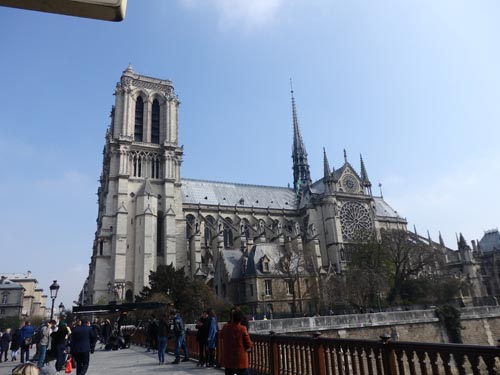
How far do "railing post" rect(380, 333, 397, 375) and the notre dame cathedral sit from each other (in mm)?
34170

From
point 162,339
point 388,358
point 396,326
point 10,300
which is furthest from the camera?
A: point 10,300

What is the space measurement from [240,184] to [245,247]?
21.9 m

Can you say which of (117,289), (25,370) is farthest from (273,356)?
(117,289)

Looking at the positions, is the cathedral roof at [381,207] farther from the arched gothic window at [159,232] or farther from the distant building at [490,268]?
the arched gothic window at [159,232]

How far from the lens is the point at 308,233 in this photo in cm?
5597

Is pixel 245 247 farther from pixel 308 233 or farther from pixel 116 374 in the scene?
pixel 116 374

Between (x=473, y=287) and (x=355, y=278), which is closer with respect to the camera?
(x=355, y=278)

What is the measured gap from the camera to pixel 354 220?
61.0 meters

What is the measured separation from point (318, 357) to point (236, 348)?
198cm

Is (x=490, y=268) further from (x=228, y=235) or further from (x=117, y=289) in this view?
(x=117, y=289)

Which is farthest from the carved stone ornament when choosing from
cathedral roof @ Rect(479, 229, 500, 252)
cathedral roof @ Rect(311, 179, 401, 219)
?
cathedral roof @ Rect(479, 229, 500, 252)

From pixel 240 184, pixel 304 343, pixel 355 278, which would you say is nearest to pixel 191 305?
pixel 355 278

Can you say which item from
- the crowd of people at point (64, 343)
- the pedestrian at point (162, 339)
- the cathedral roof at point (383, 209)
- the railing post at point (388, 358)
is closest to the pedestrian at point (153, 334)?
the crowd of people at point (64, 343)

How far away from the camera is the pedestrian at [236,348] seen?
6391 millimetres
